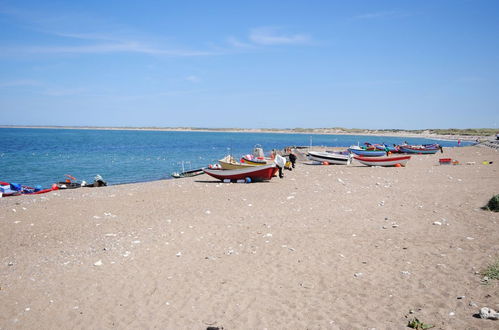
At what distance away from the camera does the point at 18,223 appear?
41.2 ft

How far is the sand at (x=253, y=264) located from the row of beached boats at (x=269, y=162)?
6.80 m

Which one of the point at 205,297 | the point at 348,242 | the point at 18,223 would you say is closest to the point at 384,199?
the point at 348,242

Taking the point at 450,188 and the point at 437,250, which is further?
the point at 450,188

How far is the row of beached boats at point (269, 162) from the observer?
22.1 metres

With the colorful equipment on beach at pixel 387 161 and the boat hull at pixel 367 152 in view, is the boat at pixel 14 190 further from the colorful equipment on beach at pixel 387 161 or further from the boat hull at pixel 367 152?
the boat hull at pixel 367 152

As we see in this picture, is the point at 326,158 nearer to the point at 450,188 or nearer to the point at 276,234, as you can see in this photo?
the point at 450,188

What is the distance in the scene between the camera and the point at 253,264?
8.12 meters

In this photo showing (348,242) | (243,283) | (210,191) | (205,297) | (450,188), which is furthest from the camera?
(210,191)

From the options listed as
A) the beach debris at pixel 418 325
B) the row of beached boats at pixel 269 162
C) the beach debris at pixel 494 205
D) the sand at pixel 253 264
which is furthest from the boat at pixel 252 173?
the beach debris at pixel 418 325

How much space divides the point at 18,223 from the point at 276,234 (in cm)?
906

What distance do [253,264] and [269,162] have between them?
672 inches

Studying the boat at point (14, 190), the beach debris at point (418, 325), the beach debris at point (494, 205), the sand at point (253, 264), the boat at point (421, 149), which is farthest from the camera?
the boat at point (421, 149)

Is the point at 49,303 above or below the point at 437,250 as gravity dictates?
below

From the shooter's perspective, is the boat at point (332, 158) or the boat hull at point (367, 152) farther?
the boat hull at point (367, 152)
